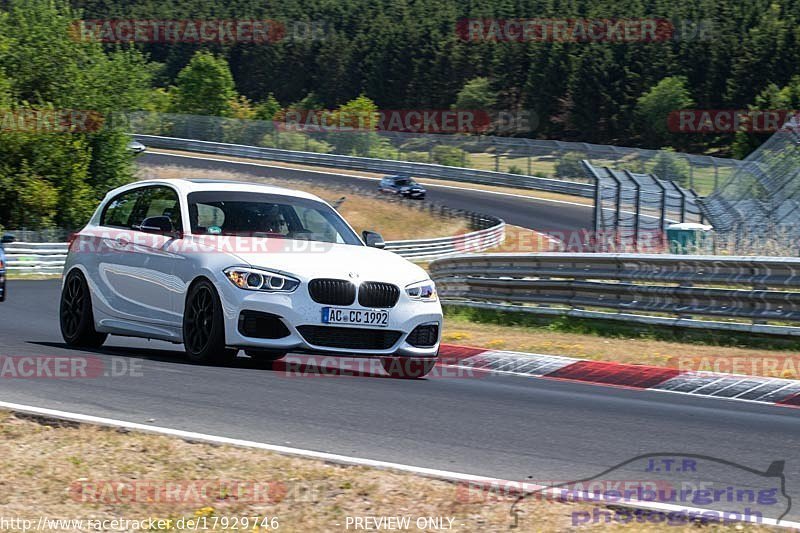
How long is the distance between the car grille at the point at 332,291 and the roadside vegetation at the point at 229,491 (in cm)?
310

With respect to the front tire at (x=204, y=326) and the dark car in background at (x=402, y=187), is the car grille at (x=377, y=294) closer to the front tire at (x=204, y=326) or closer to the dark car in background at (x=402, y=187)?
the front tire at (x=204, y=326)

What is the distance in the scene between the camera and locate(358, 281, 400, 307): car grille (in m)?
9.29

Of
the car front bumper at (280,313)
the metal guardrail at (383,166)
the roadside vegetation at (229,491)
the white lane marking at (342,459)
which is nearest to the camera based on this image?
the roadside vegetation at (229,491)

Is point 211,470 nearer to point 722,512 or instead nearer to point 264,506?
point 264,506

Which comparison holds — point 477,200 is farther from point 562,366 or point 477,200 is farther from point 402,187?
point 562,366

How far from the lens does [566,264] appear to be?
1573 centimetres

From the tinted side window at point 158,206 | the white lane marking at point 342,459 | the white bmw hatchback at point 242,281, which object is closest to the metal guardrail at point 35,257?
the white bmw hatchback at point 242,281

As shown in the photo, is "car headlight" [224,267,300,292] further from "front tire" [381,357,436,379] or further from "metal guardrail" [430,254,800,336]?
"metal guardrail" [430,254,800,336]

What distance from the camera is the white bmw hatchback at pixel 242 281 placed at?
359 inches

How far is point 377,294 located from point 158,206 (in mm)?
2495

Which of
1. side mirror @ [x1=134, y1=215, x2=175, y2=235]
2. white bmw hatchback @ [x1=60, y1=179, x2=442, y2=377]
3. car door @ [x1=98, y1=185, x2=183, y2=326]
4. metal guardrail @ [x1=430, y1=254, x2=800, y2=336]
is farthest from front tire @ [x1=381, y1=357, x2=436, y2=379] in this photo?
metal guardrail @ [x1=430, y1=254, x2=800, y2=336]

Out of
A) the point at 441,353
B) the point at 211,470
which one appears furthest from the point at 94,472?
the point at 441,353

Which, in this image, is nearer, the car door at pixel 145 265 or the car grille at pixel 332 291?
the car grille at pixel 332 291

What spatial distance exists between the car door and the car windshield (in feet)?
0.76
